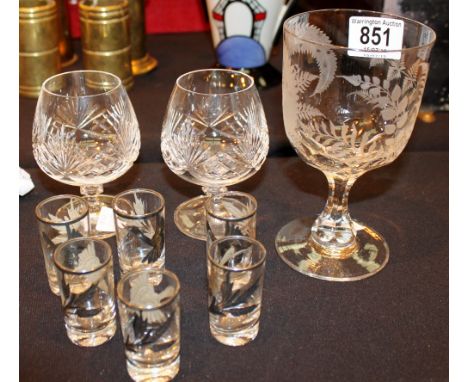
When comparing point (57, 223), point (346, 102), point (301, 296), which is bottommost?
point (301, 296)

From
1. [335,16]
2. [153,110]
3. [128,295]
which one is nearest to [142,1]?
[153,110]

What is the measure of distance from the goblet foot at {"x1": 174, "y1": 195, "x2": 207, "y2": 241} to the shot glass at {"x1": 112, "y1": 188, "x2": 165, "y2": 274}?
11cm

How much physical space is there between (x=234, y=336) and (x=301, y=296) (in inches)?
4.7

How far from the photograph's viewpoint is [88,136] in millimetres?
860

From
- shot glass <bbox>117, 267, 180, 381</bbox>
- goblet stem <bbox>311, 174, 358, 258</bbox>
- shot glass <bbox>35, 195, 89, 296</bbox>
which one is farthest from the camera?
goblet stem <bbox>311, 174, 358, 258</bbox>

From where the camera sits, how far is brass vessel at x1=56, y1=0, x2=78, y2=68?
4.29 ft

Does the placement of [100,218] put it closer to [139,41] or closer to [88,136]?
[88,136]

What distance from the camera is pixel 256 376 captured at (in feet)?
2.08

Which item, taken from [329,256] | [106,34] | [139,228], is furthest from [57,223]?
[106,34]

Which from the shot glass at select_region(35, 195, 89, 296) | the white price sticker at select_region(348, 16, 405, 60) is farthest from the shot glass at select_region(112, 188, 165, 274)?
the white price sticker at select_region(348, 16, 405, 60)

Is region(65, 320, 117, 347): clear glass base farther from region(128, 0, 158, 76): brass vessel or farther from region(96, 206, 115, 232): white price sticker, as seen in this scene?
region(128, 0, 158, 76): brass vessel

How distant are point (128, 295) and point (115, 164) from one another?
27cm

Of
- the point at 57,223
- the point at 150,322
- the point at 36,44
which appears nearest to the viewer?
the point at 150,322

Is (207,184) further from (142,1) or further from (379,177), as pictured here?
(142,1)
